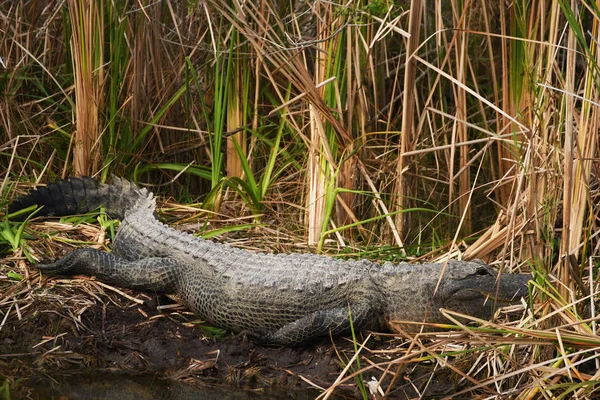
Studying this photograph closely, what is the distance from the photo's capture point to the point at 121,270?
4.81 meters

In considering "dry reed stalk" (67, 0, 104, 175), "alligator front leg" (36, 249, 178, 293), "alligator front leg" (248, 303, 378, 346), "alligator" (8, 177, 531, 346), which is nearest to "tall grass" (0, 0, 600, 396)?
"dry reed stalk" (67, 0, 104, 175)

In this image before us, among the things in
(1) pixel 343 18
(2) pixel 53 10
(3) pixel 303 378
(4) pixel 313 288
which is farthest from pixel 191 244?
(2) pixel 53 10

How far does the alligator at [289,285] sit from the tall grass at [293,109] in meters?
0.31

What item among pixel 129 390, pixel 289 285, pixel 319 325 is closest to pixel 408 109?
pixel 289 285

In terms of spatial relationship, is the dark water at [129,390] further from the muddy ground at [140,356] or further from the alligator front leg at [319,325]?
the alligator front leg at [319,325]

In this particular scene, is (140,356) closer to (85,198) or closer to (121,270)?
(121,270)

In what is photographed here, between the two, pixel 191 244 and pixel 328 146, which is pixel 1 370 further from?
pixel 328 146

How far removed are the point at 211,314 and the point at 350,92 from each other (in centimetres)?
159

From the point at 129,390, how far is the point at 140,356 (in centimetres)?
35

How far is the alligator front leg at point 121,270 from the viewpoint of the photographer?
4.78 meters

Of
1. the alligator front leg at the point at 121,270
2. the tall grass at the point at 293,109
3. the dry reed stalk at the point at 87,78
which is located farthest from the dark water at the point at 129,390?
the dry reed stalk at the point at 87,78

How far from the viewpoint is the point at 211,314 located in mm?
4539

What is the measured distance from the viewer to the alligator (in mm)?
4359

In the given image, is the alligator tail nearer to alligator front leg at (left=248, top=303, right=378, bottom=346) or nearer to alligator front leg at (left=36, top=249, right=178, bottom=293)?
alligator front leg at (left=36, top=249, right=178, bottom=293)
